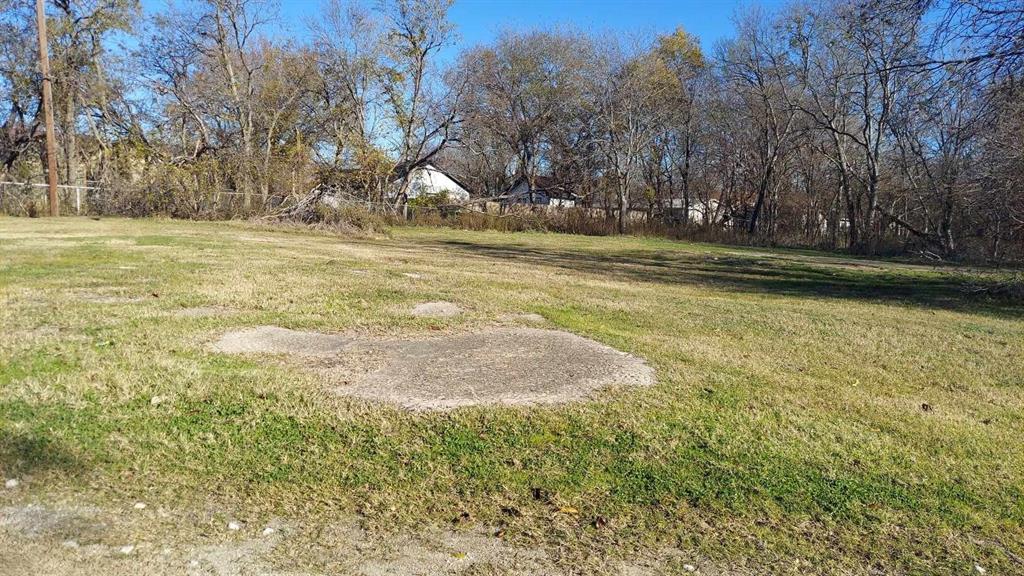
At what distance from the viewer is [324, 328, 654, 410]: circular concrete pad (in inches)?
178

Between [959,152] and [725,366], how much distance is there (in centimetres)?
1726

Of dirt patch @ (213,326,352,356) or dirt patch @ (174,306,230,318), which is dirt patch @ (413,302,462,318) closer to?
dirt patch @ (213,326,352,356)

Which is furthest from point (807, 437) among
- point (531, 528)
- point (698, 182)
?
point (698, 182)

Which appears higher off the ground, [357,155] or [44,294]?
[357,155]

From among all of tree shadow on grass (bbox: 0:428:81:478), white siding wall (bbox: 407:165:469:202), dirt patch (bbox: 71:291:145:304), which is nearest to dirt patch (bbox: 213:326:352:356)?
tree shadow on grass (bbox: 0:428:81:478)

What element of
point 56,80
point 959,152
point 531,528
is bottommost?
point 531,528

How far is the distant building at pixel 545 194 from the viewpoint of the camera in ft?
142

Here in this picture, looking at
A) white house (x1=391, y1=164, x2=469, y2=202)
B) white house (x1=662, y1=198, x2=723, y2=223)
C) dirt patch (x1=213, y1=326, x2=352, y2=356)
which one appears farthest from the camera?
white house (x1=662, y1=198, x2=723, y2=223)

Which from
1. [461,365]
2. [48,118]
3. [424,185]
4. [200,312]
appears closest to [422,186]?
[424,185]

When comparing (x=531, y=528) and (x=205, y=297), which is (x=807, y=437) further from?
(x=205, y=297)

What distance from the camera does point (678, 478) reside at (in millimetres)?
3402

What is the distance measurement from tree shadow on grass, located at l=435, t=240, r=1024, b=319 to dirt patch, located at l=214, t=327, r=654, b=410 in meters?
7.97

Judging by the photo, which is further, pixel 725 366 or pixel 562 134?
pixel 562 134

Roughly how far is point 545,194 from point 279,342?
4061 cm
